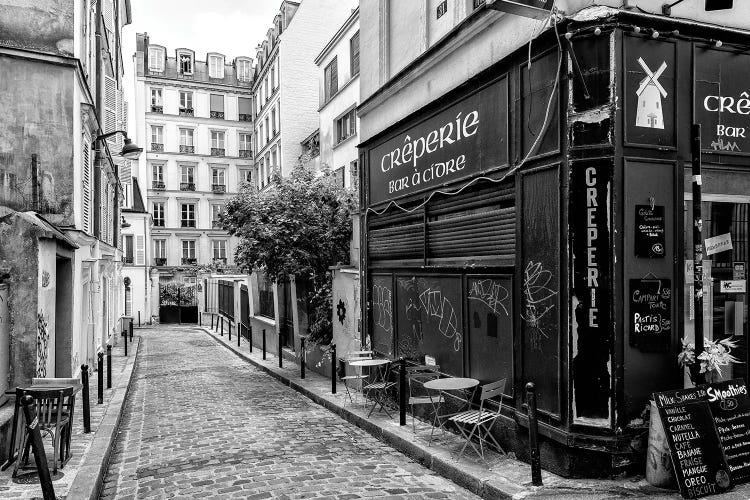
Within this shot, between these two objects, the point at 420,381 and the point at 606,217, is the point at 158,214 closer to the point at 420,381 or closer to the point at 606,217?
the point at 420,381

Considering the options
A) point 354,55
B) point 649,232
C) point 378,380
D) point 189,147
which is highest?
point 189,147

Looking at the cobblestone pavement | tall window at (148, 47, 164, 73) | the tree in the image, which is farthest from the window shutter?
the cobblestone pavement

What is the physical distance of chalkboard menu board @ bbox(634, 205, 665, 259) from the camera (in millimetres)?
5777

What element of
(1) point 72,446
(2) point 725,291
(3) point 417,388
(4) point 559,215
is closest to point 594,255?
(4) point 559,215

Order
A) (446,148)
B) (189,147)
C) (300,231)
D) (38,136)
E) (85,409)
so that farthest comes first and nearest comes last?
1. (189,147)
2. (300,231)
3. (38,136)
4. (85,409)
5. (446,148)

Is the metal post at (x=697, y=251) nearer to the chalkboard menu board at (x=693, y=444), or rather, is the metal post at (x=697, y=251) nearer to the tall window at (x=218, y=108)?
the chalkboard menu board at (x=693, y=444)

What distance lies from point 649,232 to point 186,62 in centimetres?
5318

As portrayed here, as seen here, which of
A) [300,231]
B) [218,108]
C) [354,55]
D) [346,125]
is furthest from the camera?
[218,108]

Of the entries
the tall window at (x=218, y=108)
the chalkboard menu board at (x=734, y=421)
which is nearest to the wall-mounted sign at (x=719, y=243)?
the chalkboard menu board at (x=734, y=421)

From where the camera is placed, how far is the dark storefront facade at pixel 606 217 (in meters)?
5.75

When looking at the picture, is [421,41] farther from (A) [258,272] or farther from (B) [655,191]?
(A) [258,272]

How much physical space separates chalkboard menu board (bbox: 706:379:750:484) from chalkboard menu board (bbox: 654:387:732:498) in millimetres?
130

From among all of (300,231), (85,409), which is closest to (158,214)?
(300,231)

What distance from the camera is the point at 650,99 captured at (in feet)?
19.2
